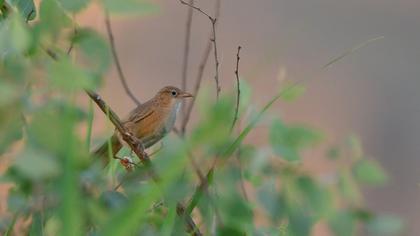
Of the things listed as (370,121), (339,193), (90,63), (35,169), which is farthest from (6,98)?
(370,121)

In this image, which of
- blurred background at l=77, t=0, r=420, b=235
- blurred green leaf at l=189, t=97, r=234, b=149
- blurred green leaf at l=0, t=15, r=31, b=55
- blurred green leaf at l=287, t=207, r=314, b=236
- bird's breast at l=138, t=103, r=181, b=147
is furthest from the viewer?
blurred background at l=77, t=0, r=420, b=235

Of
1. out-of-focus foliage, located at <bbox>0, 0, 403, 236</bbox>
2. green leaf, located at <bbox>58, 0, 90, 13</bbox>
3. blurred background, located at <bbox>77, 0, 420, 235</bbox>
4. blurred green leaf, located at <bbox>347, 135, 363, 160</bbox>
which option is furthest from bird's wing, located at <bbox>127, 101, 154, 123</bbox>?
blurred background, located at <bbox>77, 0, 420, 235</bbox>

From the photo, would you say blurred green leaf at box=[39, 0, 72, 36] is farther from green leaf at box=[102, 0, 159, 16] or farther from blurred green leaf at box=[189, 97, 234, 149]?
blurred green leaf at box=[189, 97, 234, 149]

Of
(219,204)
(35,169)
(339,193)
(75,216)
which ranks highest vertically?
(35,169)

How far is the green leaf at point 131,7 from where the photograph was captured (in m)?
0.97

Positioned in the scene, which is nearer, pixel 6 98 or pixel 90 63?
pixel 6 98

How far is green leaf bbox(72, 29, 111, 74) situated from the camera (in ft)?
4.40

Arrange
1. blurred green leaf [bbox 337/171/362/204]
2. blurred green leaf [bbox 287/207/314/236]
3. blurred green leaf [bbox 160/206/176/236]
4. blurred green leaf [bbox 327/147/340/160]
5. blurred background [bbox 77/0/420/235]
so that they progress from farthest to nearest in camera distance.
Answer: blurred background [bbox 77/0/420/235] → blurred green leaf [bbox 327/147/340/160] → blurred green leaf [bbox 337/171/362/204] → blurred green leaf [bbox 287/207/314/236] → blurred green leaf [bbox 160/206/176/236]

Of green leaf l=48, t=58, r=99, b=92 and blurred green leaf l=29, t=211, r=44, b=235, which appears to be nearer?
green leaf l=48, t=58, r=99, b=92

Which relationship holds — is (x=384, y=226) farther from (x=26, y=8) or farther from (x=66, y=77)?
(x=66, y=77)

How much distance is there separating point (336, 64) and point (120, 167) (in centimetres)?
484

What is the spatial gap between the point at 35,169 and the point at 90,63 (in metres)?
0.44

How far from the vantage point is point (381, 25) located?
7121 millimetres

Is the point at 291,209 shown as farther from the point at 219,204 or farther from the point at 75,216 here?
the point at 75,216
